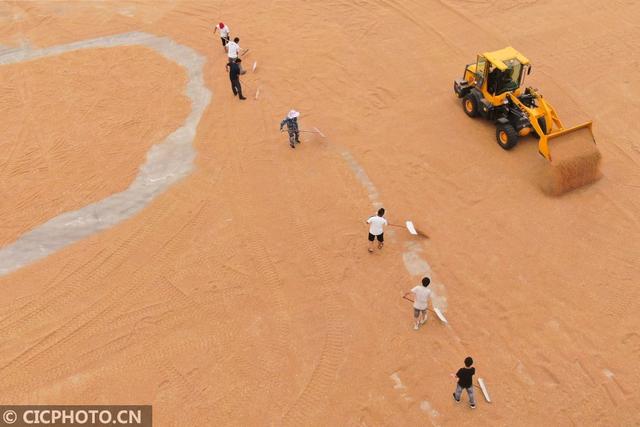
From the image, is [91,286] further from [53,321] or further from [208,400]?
[208,400]

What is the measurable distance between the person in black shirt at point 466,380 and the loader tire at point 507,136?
7017 mm

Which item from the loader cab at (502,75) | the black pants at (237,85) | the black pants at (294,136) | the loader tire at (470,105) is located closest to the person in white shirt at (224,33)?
the black pants at (237,85)

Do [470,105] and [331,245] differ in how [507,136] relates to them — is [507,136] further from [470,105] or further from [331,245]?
[331,245]

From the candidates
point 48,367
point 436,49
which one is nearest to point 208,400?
point 48,367

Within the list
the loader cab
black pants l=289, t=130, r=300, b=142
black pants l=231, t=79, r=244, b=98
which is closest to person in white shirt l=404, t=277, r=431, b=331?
black pants l=289, t=130, r=300, b=142

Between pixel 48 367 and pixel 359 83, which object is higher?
pixel 359 83

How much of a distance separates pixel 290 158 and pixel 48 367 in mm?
7543

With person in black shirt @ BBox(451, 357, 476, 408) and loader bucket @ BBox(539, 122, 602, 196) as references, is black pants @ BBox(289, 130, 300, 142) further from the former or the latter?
person in black shirt @ BBox(451, 357, 476, 408)

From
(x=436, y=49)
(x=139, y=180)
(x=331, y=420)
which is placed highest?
(x=436, y=49)

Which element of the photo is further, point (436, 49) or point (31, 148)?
point (436, 49)

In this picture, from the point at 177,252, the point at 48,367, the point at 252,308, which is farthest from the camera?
the point at 177,252

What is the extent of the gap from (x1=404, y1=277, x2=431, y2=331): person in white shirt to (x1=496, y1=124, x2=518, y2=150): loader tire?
5646 mm

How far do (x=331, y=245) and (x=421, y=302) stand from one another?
111 inches

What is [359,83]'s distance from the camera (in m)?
17.0
